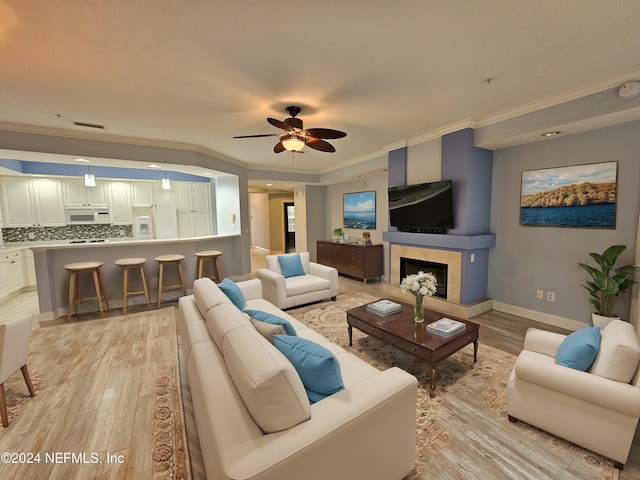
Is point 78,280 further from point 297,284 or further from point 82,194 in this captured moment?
point 297,284

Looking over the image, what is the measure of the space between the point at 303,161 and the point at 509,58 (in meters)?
4.10

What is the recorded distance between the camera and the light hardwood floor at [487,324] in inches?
61.3

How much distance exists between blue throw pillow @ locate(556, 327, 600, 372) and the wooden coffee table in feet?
2.17

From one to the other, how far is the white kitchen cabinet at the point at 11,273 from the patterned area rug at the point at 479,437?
19.9 ft

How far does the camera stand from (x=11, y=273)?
461cm

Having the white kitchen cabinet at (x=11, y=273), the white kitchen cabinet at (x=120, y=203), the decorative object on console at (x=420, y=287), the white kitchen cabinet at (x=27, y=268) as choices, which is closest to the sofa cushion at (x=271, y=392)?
the decorative object on console at (x=420, y=287)

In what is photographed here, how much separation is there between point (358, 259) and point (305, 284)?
74.9 inches

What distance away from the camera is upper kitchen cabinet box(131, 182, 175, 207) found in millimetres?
6102

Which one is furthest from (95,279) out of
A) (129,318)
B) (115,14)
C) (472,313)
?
(472,313)

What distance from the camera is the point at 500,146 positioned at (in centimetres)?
359

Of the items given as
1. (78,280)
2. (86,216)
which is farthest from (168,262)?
(86,216)

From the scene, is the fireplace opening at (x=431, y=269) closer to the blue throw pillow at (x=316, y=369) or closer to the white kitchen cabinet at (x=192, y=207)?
the blue throw pillow at (x=316, y=369)

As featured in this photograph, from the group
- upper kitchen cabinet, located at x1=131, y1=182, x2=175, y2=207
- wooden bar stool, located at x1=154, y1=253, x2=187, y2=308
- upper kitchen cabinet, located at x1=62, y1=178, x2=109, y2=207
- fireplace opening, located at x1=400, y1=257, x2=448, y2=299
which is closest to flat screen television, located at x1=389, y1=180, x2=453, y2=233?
fireplace opening, located at x1=400, y1=257, x2=448, y2=299

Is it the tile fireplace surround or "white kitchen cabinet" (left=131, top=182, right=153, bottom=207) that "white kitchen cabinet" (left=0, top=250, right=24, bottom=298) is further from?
the tile fireplace surround
